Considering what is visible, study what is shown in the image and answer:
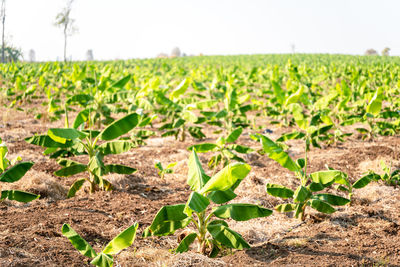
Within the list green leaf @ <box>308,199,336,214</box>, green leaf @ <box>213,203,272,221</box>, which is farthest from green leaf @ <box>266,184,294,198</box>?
green leaf @ <box>213,203,272,221</box>

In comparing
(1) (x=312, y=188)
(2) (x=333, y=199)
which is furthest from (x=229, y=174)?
(2) (x=333, y=199)

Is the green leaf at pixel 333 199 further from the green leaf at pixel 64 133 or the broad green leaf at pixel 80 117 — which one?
the broad green leaf at pixel 80 117

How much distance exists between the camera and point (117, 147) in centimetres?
403

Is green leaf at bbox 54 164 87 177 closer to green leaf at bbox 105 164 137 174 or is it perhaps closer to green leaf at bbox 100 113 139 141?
green leaf at bbox 105 164 137 174

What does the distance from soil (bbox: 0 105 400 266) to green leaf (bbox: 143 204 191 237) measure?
23 cm

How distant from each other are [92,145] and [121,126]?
600mm

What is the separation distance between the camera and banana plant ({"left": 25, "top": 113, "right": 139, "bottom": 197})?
369 cm

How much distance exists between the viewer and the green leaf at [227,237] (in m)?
2.70

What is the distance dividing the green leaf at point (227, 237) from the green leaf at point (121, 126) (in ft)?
5.01

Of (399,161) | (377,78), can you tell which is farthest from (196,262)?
(377,78)

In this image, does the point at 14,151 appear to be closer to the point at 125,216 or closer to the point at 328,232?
the point at 125,216

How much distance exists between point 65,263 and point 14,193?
1.23m

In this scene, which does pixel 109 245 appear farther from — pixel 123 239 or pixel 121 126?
pixel 121 126

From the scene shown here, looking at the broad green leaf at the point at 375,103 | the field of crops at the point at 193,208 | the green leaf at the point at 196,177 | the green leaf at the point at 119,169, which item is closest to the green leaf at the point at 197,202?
the field of crops at the point at 193,208
